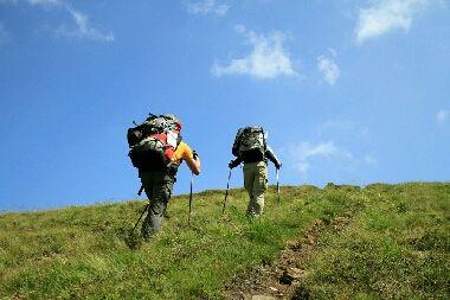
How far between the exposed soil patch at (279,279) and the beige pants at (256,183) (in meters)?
3.80

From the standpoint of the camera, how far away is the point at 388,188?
25859 mm

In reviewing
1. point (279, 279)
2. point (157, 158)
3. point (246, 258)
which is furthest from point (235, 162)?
point (279, 279)

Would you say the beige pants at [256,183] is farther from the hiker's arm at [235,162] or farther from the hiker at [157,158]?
the hiker at [157,158]

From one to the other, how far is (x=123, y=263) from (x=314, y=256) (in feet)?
11.5

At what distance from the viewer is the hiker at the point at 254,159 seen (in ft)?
54.6

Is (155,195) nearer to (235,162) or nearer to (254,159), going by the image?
(254,159)

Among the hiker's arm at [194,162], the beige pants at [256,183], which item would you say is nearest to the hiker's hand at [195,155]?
the hiker's arm at [194,162]

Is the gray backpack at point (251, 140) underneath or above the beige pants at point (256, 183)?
above

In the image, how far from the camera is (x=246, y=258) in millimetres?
11117

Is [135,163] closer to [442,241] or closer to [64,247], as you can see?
[64,247]

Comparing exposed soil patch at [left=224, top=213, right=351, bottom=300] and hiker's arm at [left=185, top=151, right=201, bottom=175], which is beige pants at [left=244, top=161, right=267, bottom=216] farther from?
exposed soil patch at [left=224, top=213, right=351, bottom=300]

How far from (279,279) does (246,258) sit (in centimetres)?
85

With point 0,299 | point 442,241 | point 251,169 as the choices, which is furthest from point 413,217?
point 0,299

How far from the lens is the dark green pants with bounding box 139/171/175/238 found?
13.5 metres
